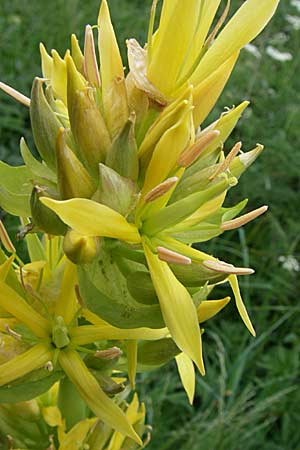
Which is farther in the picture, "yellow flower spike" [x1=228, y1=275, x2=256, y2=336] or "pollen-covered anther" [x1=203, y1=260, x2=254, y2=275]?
"yellow flower spike" [x1=228, y1=275, x2=256, y2=336]

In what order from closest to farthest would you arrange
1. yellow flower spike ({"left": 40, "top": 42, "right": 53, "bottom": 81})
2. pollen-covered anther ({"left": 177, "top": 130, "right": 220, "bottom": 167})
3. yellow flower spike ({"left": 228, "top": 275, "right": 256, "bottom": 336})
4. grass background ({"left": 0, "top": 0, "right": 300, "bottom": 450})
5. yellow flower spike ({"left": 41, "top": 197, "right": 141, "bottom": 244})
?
yellow flower spike ({"left": 41, "top": 197, "right": 141, "bottom": 244})
pollen-covered anther ({"left": 177, "top": 130, "right": 220, "bottom": 167})
yellow flower spike ({"left": 228, "top": 275, "right": 256, "bottom": 336})
yellow flower spike ({"left": 40, "top": 42, "right": 53, "bottom": 81})
grass background ({"left": 0, "top": 0, "right": 300, "bottom": 450})

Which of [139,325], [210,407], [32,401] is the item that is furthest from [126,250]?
[210,407]

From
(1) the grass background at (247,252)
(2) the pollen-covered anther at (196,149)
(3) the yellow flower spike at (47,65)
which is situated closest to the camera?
(2) the pollen-covered anther at (196,149)

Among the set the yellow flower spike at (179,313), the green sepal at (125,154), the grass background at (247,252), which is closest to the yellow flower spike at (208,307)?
the yellow flower spike at (179,313)

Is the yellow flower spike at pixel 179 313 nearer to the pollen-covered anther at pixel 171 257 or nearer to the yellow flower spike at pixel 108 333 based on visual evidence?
the pollen-covered anther at pixel 171 257

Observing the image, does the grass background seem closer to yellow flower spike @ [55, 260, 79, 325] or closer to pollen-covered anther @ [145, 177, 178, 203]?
yellow flower spike @ [55, 260, 79, 325]

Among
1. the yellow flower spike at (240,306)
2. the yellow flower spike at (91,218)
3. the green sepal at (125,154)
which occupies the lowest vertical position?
the yellow flower spike at (240,306)

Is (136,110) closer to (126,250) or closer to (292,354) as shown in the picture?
(126,250)

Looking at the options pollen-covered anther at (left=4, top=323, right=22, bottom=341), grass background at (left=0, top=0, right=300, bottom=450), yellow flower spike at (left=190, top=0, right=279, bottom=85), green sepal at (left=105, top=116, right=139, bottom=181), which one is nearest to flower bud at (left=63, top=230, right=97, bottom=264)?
green sepal at (left=105, top=116, right=139, bottom=181)
